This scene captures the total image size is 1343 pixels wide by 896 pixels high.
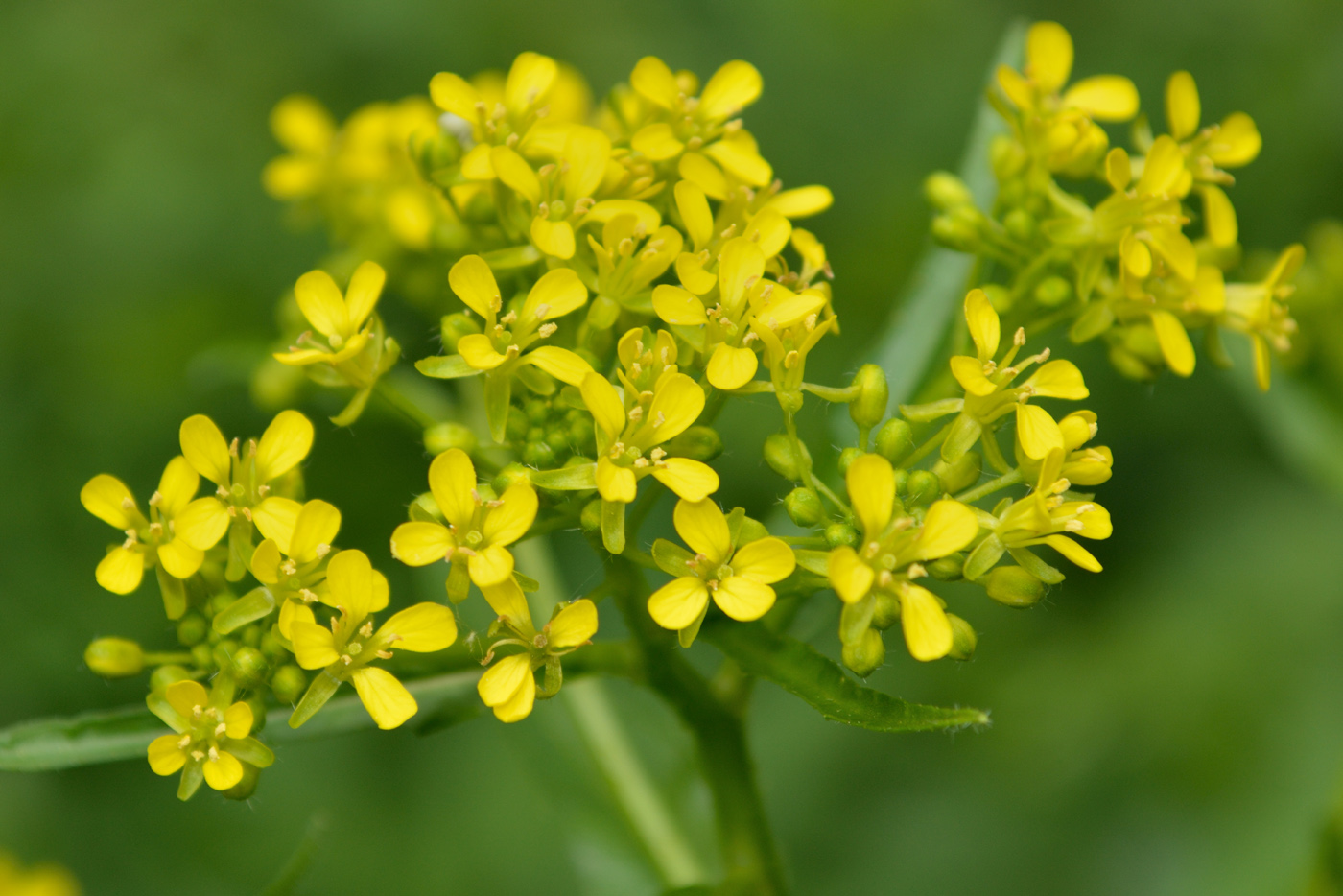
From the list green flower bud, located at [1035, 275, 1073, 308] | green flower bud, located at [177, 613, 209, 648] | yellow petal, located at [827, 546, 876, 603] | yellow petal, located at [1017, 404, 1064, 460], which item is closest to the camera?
yellow petal, located at [827, 546, 876, 603]

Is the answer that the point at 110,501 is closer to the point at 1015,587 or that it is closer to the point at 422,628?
the point at 422,628

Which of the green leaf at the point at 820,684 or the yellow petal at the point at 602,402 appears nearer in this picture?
the green leaf at the point at 820,684

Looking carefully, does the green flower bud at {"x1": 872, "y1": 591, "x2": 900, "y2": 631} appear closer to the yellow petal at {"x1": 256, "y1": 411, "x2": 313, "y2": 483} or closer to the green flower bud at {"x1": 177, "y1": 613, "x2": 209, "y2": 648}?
the yellow petal at {"x1": 256, "y1": 411, "x2": 313, "y2": 483}

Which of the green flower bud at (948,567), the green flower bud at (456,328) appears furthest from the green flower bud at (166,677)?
the green flower bud at (948,567)

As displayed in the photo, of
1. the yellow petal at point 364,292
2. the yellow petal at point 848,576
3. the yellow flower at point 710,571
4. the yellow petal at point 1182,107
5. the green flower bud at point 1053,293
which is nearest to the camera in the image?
the yellow petal at point 848,576

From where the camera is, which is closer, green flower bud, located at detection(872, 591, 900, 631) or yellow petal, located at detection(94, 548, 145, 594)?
green flower bud, located at detection(872, 591, 900, 631)

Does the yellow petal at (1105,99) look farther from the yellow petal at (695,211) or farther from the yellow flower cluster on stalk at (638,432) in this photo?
the yellow petal at (695,211)

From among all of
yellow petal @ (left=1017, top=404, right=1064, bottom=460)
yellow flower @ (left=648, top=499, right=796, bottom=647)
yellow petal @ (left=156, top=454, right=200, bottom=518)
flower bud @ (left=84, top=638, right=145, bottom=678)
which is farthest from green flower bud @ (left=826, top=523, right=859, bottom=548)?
flower bud @ (left=84, top=638, right=145, bottom=678)
